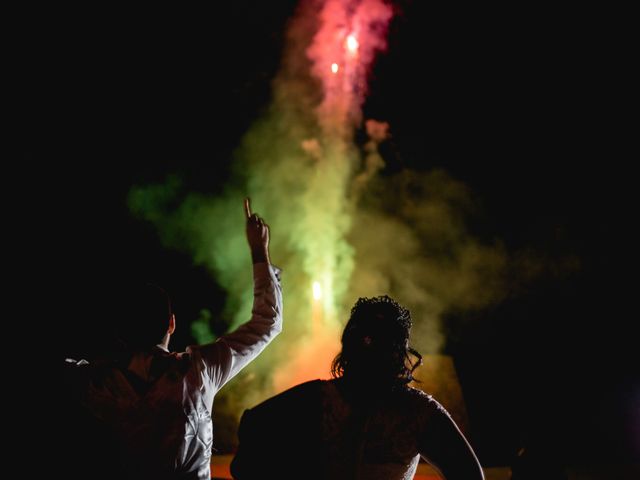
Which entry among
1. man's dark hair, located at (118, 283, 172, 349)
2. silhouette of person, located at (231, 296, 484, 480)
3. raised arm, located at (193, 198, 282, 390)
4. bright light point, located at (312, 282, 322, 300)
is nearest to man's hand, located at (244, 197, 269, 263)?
raised arm, located at (193, 198, 282, 390)

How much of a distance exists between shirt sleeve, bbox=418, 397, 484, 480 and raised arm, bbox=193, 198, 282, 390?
64 cm

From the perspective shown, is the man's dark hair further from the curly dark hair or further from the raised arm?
the curly dark hair

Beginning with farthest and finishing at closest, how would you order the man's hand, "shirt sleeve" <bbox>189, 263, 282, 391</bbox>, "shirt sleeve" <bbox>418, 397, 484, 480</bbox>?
the man's hand → "shirt sleeve" <bbox>189, 263, 282, 391</bbox> → "shirt sleeve" <bbox>418, 397, 484, 480</bbox>

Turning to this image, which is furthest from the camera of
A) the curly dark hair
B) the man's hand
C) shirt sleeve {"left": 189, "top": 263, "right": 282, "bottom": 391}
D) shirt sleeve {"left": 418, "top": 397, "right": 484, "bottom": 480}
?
the man's hand

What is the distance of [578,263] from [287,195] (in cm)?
719

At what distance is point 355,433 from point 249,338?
1.75 ft

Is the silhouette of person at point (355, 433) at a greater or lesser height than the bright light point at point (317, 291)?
lesser

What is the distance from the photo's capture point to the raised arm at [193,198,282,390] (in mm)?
1583

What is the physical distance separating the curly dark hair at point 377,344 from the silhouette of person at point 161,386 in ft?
1.16

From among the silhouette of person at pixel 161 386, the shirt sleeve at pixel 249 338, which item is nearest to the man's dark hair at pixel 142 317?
the silhouette of person at pixel 161 386

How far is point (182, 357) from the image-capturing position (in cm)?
156

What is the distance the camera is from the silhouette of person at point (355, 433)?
1.29m

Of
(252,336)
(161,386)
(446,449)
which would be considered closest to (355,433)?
(446,449)

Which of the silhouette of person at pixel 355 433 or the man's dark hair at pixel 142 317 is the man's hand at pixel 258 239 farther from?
the silhouette of person at pixel 355 433
